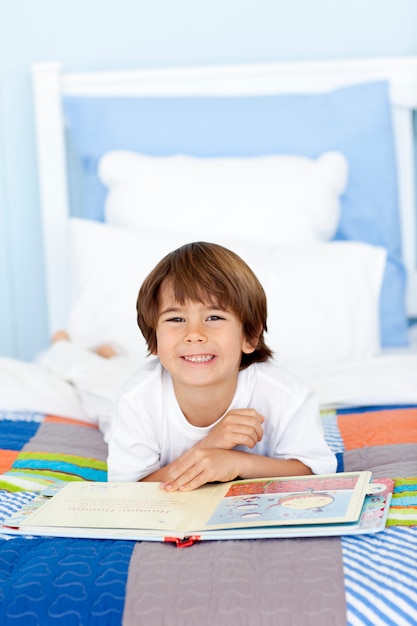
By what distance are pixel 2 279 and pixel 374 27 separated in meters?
1.27

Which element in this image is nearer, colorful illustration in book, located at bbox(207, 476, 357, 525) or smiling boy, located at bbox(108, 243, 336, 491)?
colorful illustration in book, located at bbox(207, 476, 357, 525)

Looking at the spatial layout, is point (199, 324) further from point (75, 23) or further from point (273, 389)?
point (75, 23)

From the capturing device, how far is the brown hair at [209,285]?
3.79 ft

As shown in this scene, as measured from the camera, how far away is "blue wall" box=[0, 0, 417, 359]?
2383mm

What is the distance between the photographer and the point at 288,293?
6.12 feet

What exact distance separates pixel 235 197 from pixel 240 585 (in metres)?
1.36

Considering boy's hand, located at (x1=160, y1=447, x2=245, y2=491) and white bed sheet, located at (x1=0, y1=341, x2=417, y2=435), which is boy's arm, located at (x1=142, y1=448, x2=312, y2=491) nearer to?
boy's hand, located at (x1=160, y1=447, x2=245, y2=491)

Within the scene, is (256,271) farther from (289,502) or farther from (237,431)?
(289,502)

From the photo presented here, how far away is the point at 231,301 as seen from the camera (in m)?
1.17

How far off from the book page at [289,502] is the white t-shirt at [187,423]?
12cm

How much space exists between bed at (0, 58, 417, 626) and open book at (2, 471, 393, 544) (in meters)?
0.02

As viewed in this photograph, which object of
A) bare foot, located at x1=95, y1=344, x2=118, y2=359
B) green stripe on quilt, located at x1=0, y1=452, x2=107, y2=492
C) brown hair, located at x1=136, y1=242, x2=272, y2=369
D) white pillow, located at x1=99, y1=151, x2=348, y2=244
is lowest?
green stripe on quilt, located at x1=0, y1=452, x2=107, y2=492

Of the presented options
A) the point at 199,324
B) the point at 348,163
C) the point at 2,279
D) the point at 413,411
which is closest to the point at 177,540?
the point at 199,324

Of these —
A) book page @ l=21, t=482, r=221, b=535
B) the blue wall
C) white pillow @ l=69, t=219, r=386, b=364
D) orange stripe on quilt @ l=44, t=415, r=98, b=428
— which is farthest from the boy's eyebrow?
the blue wall
